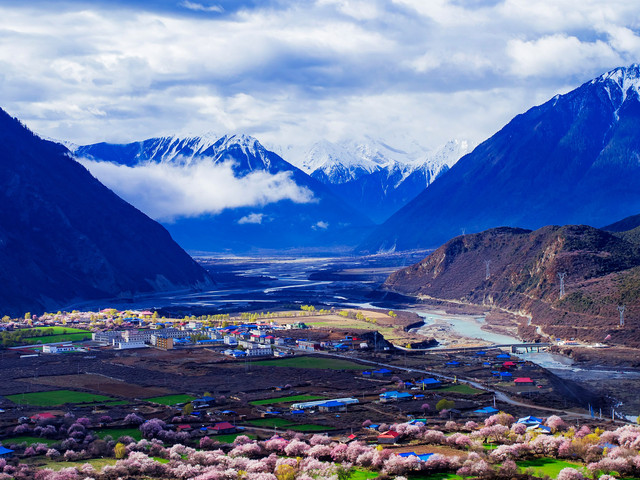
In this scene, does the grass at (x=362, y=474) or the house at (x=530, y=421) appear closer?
the grass at (x=362, y=474)

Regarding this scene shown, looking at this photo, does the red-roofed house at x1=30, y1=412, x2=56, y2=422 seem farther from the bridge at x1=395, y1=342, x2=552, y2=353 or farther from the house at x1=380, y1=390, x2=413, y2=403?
the bridge at x1=395, y1=342, x2=552, y2=353

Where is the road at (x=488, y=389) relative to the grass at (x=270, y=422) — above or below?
above

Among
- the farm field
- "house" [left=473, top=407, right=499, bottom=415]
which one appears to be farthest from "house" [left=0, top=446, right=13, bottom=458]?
"house" [left=473, top=407, right=499, bottom=415]

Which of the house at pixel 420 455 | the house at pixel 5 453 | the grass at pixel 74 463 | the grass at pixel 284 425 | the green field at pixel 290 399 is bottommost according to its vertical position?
the grass at pixel 74 463

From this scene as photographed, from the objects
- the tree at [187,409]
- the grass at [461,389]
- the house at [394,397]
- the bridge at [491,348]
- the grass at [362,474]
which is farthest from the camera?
the bridge at [491,348]

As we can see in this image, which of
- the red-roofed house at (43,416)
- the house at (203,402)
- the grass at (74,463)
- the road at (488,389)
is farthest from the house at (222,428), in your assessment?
the road at (488,389)

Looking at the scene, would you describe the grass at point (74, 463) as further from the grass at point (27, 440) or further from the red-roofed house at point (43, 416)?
the red-roofed house at point (43, 416)
